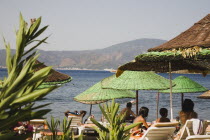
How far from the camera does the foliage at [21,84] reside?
1.26 meters

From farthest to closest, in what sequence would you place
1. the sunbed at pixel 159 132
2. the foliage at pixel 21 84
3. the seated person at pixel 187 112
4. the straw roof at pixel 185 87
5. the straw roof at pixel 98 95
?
the straw roof at pixel 185 87 → the straw roof at pixel 98 95 → the seated person at pixel 187 112 → the sunbed at pixel 159 132 → the foliage at pixel 21 84

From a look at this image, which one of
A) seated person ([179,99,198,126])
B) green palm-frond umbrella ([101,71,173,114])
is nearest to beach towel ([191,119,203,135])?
seated person ([179,99,198,126])

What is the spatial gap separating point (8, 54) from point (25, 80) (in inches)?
5.9

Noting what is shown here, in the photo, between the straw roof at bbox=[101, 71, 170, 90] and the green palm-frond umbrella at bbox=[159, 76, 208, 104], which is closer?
the straw roof at bbox=[101, 71, 170, 90]

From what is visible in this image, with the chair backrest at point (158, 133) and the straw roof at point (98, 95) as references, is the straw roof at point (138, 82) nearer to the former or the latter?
the straw roof at point (98, 95)

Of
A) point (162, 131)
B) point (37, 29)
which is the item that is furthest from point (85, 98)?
point (37, 29)

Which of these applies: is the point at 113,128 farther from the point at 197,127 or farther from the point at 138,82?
the point at 138,82

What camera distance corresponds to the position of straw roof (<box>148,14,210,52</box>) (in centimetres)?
514

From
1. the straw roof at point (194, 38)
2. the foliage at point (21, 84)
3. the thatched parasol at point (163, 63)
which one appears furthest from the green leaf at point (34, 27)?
the thatched parasol at point (163, 63)

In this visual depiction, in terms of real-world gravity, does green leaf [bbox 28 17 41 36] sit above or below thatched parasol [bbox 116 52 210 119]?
above

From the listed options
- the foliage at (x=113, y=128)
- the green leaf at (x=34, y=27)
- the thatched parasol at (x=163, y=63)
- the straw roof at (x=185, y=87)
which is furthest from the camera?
the straw roof at (x=185, y=87)

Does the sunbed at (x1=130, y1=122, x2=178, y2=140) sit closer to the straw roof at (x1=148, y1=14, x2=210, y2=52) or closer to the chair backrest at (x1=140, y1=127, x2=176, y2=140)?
the chair backrest at (x1=140, y1=127, x2=176, y2=140)

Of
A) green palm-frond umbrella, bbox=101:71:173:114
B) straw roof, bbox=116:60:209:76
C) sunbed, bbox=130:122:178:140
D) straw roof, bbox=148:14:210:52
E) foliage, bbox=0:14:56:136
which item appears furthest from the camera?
green palm-frond umbrella, bbox=101:71:173:114

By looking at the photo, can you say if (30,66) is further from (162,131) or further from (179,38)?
(162,131)
